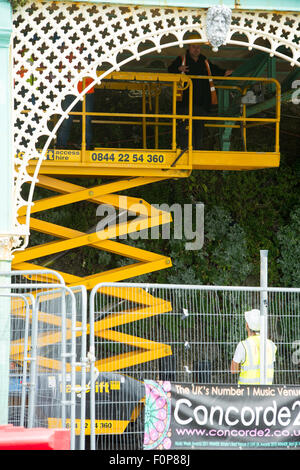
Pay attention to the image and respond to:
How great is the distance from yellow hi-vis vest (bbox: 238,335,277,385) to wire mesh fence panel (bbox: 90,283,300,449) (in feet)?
0.40

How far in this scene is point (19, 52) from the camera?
12.0m

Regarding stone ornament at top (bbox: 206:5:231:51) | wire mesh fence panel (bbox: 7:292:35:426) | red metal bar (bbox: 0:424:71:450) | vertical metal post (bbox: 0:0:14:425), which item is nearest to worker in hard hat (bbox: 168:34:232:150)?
stone ornament at top (bbox: 206:5:231:51)

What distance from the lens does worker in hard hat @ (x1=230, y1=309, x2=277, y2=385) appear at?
10625 millimetres

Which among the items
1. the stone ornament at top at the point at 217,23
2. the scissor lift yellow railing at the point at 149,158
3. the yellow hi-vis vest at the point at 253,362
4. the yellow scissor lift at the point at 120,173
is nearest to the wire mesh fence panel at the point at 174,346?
the yellow hi-vis vest at the point at 253,362

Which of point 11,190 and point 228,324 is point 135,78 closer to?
point 11,190

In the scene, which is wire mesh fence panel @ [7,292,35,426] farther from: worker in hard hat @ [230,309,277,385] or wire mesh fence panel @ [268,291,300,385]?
wire mesh fence panel @ [268,291,300,385]

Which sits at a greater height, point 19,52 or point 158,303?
point 19,52

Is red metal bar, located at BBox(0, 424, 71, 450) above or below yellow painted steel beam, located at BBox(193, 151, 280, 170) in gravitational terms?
below

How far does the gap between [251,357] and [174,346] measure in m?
0.96

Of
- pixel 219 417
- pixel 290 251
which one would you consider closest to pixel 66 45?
pixel 219 417

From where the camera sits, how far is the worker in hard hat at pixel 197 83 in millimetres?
15695
